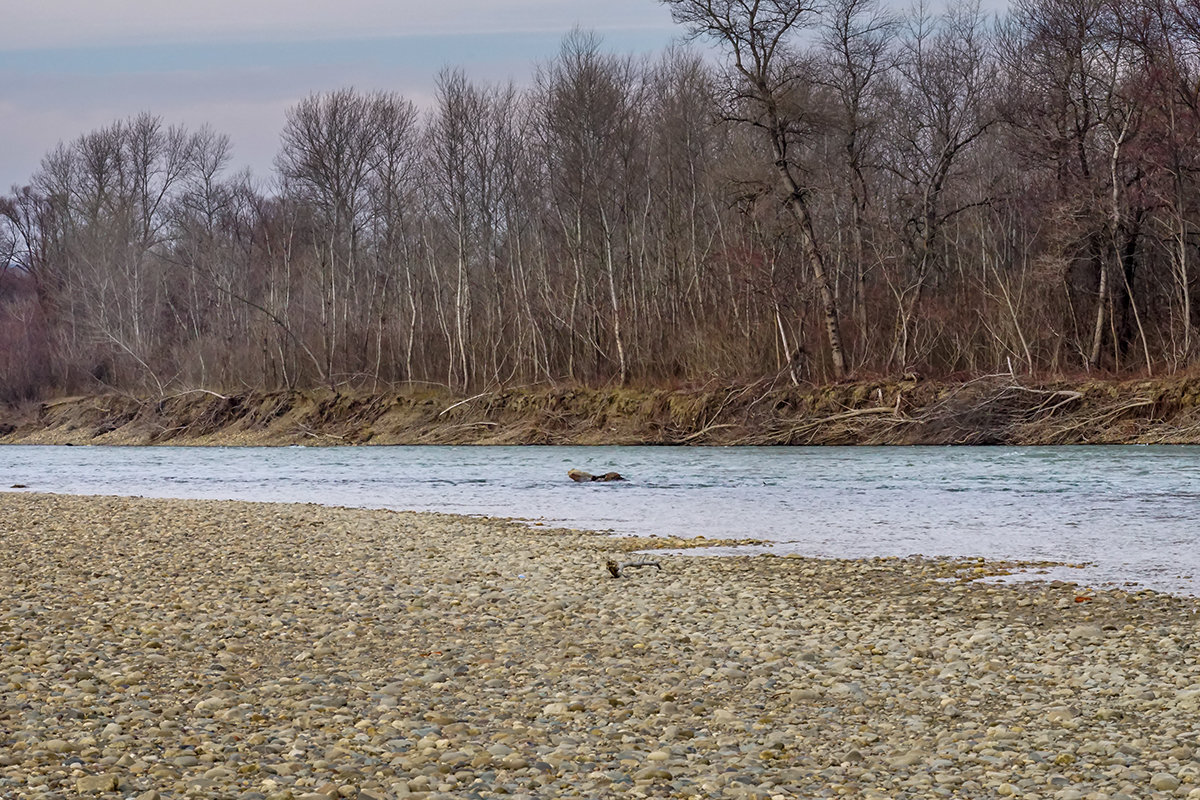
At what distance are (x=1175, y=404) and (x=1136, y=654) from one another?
28816 millimetres

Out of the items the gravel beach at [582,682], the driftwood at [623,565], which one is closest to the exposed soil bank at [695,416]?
the gravel beach at [582,682]

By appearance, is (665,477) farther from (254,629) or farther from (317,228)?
(317,228)

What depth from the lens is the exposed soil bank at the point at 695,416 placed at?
3475 cm

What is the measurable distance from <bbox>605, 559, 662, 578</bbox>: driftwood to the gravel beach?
107mm

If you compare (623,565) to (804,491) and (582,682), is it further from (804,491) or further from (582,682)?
(804,491)

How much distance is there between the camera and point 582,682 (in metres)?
7.61

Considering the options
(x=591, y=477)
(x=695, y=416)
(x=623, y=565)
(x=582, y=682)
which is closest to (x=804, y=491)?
(x=591, y=477)

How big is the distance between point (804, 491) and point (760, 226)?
72.7 feet

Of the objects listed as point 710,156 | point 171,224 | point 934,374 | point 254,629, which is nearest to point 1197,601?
point 254,629

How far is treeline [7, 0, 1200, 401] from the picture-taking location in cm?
3703

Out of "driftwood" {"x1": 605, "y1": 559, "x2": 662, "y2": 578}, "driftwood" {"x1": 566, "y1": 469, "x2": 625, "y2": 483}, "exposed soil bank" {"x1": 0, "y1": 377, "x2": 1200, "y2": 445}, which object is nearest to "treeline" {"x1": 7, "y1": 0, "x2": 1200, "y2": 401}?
"exposed soil bank" {"x1": 0, "y1": 377, "x2": 1200, "y2": 445}

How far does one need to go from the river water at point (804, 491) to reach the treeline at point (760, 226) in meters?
6.21

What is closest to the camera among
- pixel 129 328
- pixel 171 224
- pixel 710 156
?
pixel 710 156

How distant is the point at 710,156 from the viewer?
1893 inches
